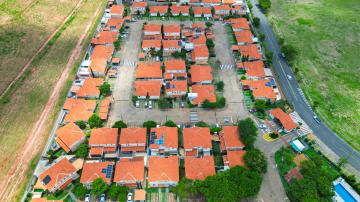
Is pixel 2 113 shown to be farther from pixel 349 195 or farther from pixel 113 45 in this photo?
pixel 349 195

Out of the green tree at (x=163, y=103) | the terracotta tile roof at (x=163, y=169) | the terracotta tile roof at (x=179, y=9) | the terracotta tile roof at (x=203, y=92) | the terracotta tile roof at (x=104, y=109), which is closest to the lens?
the terracotta tile roof at (x=163, y=169)

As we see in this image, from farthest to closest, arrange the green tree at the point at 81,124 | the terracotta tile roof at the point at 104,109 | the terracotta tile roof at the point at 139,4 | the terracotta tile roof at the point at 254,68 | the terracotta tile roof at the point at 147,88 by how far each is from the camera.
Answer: the terracotta tile roof at the point at 139,4
the terracotta tile roof at the point at 254,68
the terracotta tile roof at the point at 147,88
the terracotta tile roof at the point at 104,109
the green tree at the point at 81,124

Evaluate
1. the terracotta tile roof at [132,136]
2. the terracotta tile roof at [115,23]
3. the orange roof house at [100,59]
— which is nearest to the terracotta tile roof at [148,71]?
the orange roof house at [100,59]

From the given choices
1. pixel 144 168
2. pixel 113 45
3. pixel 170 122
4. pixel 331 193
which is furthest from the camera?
pixel 113 45

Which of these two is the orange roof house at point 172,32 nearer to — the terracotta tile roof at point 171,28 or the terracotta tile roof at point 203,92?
the terracotta tile roof at point 171,28

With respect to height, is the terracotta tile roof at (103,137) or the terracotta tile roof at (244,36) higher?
the terracotta tile roof at (244,36)

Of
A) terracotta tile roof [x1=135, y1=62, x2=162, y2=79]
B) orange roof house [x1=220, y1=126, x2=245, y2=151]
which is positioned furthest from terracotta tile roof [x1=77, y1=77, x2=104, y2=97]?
orange roof house [x1=220, y1=126, x2=245, y2=151]

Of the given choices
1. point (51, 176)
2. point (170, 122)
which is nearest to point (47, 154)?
Result: point (51, 176)
